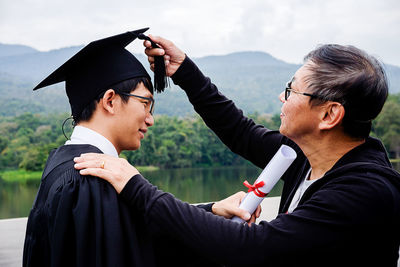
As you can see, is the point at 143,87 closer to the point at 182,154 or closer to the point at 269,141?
the point at 269,141

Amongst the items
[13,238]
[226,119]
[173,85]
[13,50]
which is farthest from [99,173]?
[13,50]

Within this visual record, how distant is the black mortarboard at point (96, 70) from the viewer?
1.89 meters

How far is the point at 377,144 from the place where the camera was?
5.74 feet

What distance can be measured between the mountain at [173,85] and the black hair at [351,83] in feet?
239

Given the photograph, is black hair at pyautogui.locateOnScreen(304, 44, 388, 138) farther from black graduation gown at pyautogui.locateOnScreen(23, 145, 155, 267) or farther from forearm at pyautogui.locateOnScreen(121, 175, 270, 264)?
black graduation gown at pyautogui.locateOnScreen(23, 145, 155, 267)

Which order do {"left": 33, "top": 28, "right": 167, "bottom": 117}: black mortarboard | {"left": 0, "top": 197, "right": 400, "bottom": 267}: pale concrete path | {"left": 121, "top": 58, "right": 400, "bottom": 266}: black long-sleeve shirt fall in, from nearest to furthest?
{"left": 121, "top": 58, "right": 400, "bottom": 266}: black long-sleeve shirt < {"left": 33, "top": 28, "right": 167, "bottom": 117}: black mortarboard < {"left": 0, "top": 197, "right": 400, "bottom": 267}: pale concrete path

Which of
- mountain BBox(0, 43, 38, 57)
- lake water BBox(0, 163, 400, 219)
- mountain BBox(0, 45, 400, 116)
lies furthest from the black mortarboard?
mountain BBox(0, 43, 38, 57)

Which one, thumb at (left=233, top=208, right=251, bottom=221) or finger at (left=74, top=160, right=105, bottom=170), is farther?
thumb at (left=233, top=208, right=251, bottom=221)

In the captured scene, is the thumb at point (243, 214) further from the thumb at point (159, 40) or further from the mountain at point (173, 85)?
the mountain at point (173, 85)

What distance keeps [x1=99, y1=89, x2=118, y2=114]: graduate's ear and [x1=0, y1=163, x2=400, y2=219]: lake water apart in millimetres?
21258

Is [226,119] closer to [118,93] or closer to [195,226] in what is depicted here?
[118,93]

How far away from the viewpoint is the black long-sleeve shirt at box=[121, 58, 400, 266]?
150cm

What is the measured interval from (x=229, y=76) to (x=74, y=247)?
146 m

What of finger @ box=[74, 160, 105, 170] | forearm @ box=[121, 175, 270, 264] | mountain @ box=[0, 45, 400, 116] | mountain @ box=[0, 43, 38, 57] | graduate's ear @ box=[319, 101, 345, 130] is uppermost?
graduate's ear @ box=[319, 101, 345, 130]
